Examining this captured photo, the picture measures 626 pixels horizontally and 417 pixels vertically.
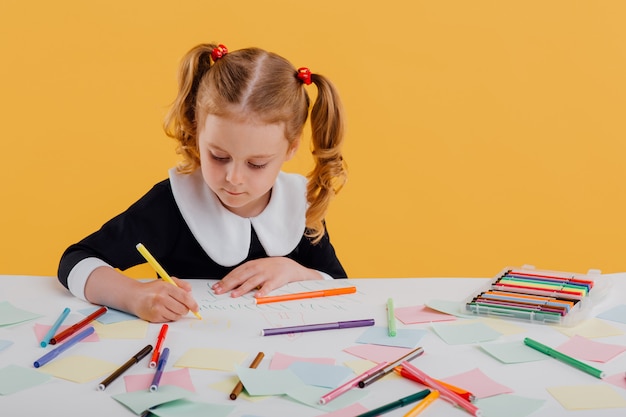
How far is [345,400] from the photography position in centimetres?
89

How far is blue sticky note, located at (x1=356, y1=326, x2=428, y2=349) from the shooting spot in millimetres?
1070

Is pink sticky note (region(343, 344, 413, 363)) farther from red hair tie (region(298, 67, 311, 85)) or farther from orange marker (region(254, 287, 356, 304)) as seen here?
red hair tie (region(298, 67, 311, 85))

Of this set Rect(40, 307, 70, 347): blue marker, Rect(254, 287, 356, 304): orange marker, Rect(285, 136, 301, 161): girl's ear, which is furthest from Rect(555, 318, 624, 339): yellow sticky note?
Rect(40, 307, 70, 347): blue marker

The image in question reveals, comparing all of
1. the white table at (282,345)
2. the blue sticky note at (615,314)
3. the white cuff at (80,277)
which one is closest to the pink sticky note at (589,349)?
the white table at (282,345)

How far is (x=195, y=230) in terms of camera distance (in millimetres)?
1509

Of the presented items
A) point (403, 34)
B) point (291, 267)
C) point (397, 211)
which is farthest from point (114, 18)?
point (291, 267)

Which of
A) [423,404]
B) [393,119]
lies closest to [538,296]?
[423,404]

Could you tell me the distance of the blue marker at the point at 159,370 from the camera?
2.97 feet

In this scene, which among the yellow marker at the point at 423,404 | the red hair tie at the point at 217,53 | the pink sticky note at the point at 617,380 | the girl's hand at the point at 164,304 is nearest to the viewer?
the yellow marker at the point at 423,404

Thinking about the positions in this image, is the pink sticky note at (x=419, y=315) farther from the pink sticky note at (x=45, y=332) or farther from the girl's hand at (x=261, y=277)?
the pink sticky note at (x=45, y=332)

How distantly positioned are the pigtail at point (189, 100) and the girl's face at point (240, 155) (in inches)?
4.3

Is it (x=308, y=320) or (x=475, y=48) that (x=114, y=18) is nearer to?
(x=475, y=48)

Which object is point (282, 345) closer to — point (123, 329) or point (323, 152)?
point (123, 329)

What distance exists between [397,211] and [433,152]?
230 mm
